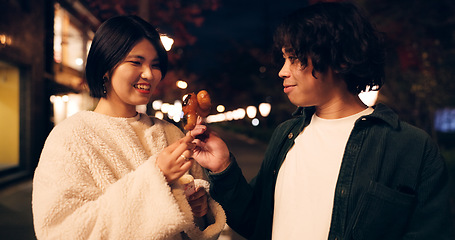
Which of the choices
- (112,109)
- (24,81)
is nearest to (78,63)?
(24,81)

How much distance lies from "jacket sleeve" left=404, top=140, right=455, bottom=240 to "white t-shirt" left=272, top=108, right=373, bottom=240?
432 mm

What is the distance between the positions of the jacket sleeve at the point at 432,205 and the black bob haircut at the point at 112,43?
1.65 m

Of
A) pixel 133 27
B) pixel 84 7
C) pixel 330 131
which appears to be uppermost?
pixel 84 7

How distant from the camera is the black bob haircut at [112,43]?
6.80ft

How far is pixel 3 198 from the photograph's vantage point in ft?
29.9

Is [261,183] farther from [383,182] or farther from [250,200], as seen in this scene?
[383,182]

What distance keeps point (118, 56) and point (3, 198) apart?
8.93 meters

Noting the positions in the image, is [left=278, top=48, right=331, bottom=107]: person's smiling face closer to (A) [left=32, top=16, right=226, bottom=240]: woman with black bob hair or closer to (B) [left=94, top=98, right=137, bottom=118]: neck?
(A) [left=32, top=16, right=226, bottom=240]: woman with black bob hair

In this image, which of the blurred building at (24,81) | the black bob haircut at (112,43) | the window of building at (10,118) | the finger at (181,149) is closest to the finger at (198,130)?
the finger at (181,149)

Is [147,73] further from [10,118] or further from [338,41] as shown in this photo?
[10,118]

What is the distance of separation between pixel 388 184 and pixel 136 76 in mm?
1516

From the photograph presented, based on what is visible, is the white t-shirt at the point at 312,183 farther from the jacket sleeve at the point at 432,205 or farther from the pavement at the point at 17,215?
the pavement at the point at 17,215

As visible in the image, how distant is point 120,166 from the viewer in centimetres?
199

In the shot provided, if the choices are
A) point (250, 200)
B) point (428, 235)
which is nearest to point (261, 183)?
point (250, 200)
